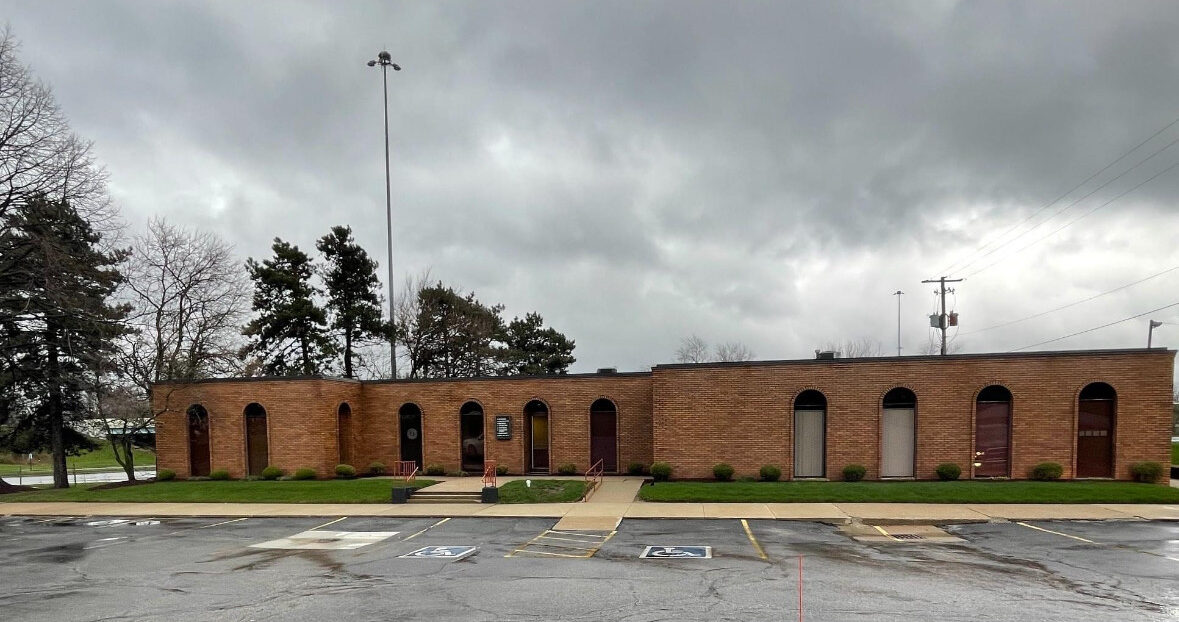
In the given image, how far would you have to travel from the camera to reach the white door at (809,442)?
2305cm

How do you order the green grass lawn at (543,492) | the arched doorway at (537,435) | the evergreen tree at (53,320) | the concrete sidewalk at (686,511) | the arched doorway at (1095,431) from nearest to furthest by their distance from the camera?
the concrete sidewalk at (686,511) < the green grass lawn at (543,492) < the arched doorway at (1095,431) < the evergreen tree at (53,320) < the arched doorway at (537,435)

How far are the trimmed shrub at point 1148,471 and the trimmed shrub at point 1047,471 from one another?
6.53ft

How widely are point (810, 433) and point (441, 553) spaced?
1488 centimetres

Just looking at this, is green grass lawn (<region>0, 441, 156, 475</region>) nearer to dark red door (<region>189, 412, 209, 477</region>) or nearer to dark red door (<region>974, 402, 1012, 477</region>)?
dark red door (<region>189, 412, 209, 477</region>)

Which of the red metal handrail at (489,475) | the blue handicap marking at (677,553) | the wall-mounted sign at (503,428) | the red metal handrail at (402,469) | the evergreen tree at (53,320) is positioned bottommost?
the red metal handrail at (402,469)

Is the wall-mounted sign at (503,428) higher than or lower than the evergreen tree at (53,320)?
lower

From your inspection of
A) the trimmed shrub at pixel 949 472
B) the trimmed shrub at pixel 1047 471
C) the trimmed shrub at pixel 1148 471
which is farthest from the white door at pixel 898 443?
the trimmed shrub at pixel 1148 471

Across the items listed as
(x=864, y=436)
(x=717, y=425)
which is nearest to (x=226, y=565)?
(x=717, y=425)

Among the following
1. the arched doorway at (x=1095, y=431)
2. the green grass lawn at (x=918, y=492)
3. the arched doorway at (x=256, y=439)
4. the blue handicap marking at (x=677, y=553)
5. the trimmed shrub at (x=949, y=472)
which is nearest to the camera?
the blue handicap marking at (x=677, y=553)

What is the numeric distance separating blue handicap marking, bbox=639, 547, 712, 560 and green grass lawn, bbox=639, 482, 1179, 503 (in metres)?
6.46

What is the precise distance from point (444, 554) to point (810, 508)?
10.3 meters

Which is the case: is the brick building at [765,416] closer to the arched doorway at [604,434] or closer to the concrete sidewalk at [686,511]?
the arched doorway at [604,434]

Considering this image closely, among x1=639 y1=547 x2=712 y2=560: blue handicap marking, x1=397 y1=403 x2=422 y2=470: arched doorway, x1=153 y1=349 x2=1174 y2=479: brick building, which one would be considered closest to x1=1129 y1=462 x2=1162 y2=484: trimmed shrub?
x1=153 y1=349 x2=1174 y2=479: brick building

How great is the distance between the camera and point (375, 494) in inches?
844
